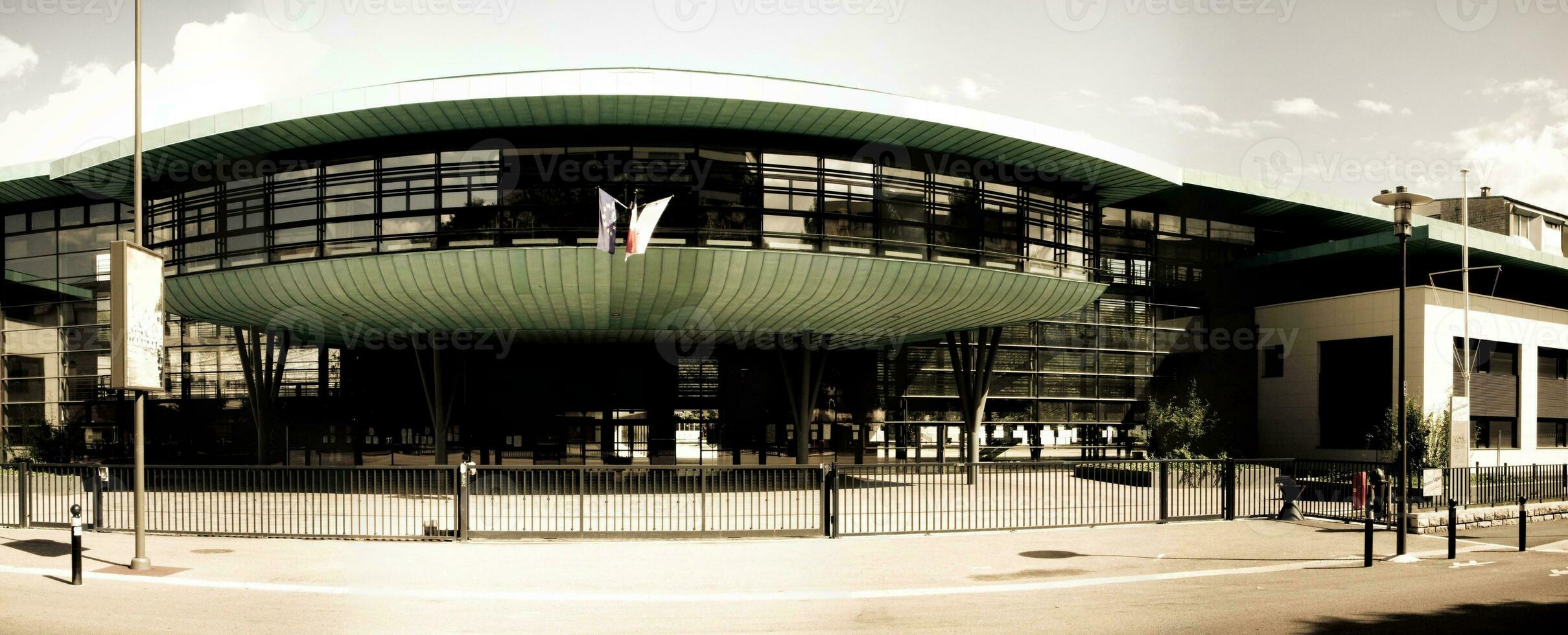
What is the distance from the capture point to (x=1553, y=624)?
32.8 feet

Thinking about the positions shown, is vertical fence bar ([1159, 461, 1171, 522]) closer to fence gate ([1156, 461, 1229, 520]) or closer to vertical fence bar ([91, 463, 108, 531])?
fence gate ([1156, 461, 1229, 520])

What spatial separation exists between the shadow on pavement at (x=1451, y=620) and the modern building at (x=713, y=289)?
586 inches

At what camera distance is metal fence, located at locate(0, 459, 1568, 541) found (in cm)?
1595

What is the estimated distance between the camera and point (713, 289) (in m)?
23.6

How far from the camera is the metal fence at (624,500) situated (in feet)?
52.3

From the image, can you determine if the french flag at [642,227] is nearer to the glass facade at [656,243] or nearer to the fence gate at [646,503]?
the glass facade at [656,243]

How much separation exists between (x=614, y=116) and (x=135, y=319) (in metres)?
12.3

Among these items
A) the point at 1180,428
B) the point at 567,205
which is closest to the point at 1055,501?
the point at 567,205

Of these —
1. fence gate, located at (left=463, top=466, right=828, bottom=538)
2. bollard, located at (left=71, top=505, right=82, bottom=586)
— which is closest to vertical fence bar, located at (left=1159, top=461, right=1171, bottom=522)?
fence gate, located at (left=463, top=466, right=828, bottom=538)

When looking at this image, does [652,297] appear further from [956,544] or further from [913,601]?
[913,601]

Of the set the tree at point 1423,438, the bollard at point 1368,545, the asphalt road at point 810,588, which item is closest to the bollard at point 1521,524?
the asphalt road at point 810,588

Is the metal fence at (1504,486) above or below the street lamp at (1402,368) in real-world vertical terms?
below

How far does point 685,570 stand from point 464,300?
13.3m

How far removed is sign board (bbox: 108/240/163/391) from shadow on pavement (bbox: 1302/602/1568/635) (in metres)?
14.5
